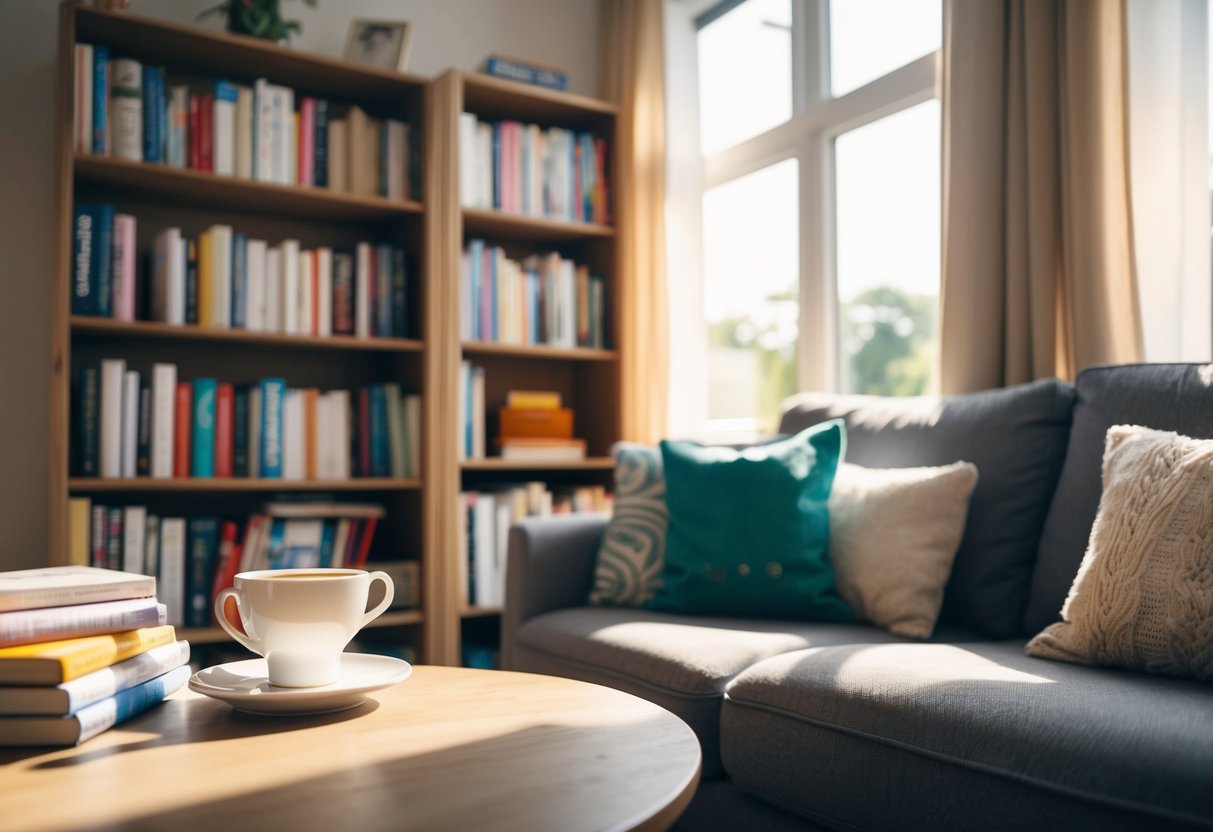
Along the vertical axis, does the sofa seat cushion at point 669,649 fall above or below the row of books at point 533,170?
below

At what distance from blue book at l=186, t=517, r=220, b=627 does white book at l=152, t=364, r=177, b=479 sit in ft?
0.50

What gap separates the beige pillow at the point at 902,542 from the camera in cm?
173

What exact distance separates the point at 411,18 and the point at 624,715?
2733 mm

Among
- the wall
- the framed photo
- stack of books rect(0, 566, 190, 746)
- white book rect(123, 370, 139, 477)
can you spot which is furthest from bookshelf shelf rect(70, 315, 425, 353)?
stack of books rect(0, 566, 190, 746)

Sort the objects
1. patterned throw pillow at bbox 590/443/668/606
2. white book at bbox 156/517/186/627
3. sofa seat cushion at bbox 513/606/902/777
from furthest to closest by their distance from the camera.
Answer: white book at bbox 156/517/186/627 < patterned throw pillow at bbox 590/443/668/606 < sofa seat cushion at bbox 513/606/902/777

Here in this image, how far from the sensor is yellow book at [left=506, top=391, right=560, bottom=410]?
297 centimetres

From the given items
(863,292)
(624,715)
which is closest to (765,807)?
(624,715)

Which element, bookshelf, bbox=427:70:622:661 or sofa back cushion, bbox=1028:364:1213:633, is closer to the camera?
sofa back cushion, bbox=1028:364:1213:633

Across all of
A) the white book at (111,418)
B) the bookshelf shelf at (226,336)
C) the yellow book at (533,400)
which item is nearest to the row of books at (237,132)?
the bookshelf shelf at (226,336)

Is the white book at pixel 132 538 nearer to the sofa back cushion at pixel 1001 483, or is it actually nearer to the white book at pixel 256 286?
the white book at pixel 256 286

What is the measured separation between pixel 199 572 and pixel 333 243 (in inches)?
42.0

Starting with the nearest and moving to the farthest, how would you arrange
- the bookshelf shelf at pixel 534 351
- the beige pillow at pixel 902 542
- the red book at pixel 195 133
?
the beige pillow at pixel 902 542 < the red book at pixel 195 133 < the bookshelf shelf at pixel 534 351

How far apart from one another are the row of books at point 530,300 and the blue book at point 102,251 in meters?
0.90

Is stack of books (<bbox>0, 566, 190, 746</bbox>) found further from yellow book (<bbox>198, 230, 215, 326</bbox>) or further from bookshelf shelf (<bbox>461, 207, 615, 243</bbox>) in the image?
bookshelf shelf (<bbox>461, 207, 615, 243</bbox>)
